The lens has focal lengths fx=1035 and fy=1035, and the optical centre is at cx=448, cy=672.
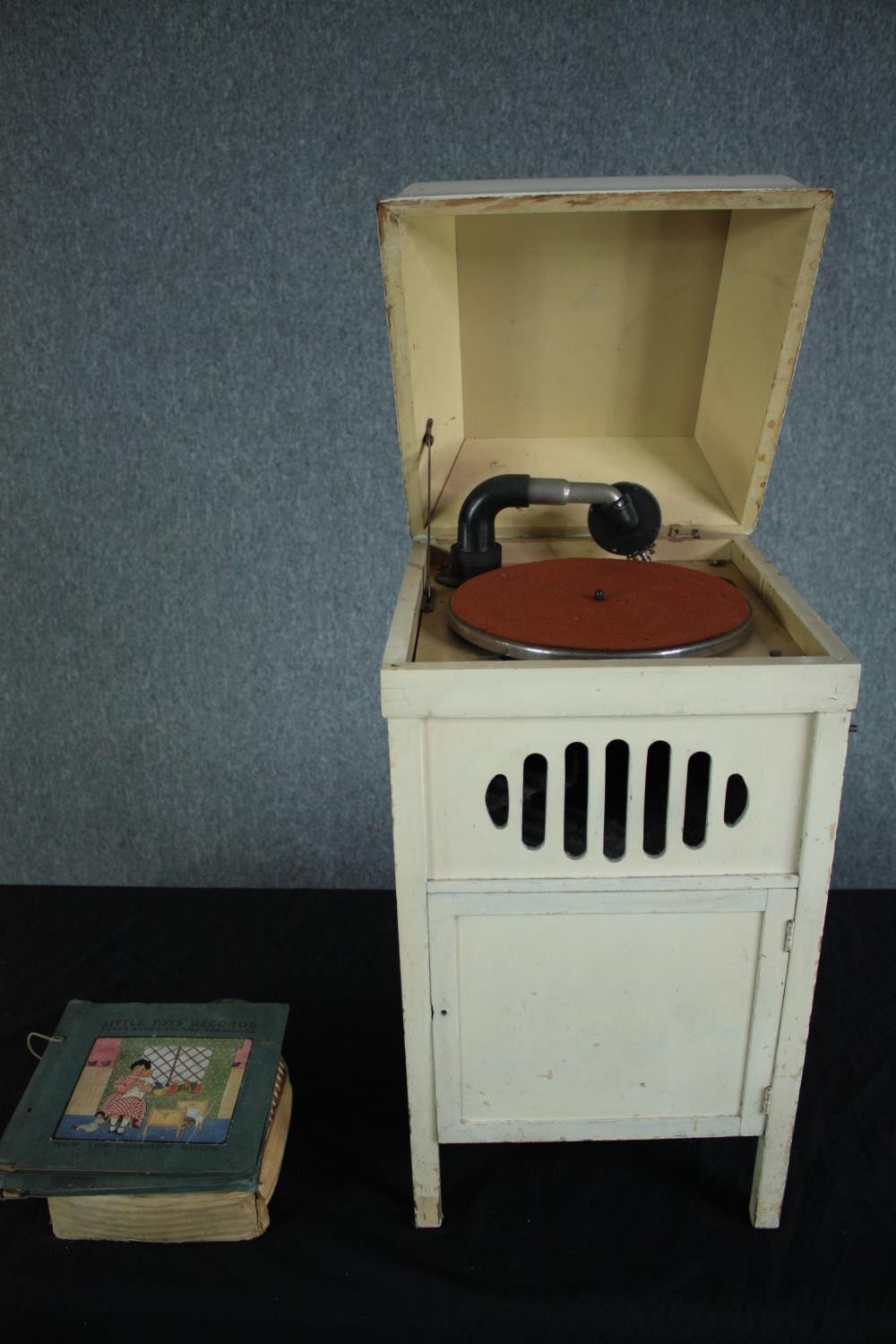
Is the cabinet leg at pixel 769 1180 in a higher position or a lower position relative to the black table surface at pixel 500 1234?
higher

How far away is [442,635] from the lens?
1063 millimetres

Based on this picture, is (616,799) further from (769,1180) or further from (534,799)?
(769,1180)

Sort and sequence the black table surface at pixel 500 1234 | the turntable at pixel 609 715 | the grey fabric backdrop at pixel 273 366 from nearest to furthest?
the turntable at pixel 609 715 → the black table surface at pixel 500 1234 → the grey fabric backdrop at pixel 273 366

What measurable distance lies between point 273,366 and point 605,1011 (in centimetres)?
100

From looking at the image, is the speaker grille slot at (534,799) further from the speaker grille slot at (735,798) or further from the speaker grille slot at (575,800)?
the speaker grille slot at (735,798)

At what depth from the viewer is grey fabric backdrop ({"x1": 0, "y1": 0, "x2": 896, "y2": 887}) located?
4.47ft

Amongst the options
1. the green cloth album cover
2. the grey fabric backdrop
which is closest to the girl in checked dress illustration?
the green cloth album cover

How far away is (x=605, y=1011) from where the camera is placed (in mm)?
1048

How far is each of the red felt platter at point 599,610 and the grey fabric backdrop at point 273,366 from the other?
1.70 feet

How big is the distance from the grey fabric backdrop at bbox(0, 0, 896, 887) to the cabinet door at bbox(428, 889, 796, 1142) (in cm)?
73

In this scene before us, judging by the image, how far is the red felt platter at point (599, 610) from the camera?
0.96m

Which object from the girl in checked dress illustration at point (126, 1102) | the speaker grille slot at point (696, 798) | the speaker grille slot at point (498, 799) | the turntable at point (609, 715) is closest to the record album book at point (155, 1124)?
the girl in checked dress illustration at point (126, 1102)

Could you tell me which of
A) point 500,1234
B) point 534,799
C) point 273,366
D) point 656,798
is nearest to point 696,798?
point 656,798

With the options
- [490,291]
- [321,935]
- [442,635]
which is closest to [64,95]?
[490,291]
